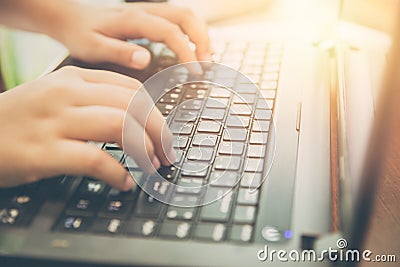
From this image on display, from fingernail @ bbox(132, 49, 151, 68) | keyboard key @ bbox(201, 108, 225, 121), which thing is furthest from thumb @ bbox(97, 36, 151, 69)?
keyboard key @ bbox(201, 108, 225, 121)

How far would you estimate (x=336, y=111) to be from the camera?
0.47 meters

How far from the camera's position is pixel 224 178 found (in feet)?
1.28

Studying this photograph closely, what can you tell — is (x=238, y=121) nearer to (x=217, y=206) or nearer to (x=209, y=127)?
(x=209, y=127)

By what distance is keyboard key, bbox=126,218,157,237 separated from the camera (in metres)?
0.34

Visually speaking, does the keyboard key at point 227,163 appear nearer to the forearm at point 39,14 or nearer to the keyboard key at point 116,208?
the keyboard key at point 116,208

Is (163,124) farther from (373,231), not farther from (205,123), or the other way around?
(373,231)

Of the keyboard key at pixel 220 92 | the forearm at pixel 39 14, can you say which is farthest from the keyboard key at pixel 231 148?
the forearm at pixel 39 14

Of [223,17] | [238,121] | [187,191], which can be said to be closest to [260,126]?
[238,121]

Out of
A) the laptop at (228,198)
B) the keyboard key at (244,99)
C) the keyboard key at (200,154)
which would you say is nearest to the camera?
the laptop at (228,198)

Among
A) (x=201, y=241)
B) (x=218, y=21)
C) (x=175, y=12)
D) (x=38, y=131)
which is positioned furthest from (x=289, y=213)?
(x=218, y=21)

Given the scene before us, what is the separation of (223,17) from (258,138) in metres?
0.36

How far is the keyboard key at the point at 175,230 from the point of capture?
13.1 inches

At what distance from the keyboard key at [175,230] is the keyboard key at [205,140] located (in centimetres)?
11

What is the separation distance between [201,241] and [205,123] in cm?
17
